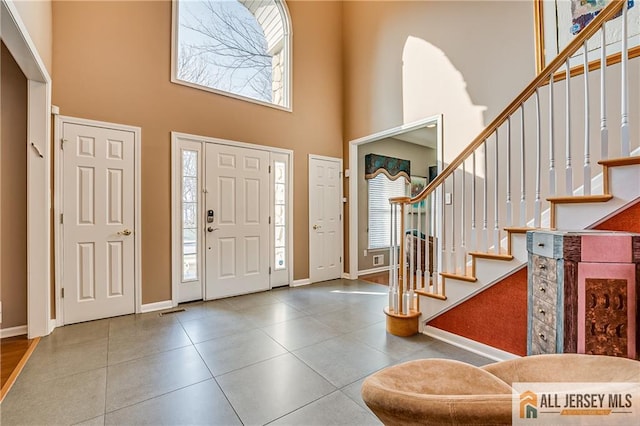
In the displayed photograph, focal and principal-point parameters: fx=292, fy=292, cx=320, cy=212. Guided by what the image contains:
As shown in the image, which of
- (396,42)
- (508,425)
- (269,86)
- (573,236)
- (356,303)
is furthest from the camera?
(269,86)

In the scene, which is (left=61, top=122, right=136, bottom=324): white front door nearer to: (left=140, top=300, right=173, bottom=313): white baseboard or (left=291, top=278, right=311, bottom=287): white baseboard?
(left=140, top=300, right=173, bottom=313): white baseboard

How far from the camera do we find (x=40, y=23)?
2418mm

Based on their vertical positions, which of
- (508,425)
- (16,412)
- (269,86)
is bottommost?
(16,412)

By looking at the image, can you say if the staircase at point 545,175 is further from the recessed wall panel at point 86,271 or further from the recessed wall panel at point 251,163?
the recessed wall panel at point 86,271

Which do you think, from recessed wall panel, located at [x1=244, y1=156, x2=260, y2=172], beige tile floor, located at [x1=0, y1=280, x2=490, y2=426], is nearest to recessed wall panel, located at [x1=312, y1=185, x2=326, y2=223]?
recessed wall panel, located at [x1=244, y1=156, x2=260, y2=172]

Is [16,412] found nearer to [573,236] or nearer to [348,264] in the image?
[573,236]

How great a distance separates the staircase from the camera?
62.8 inches

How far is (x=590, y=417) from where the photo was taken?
1.99 ft

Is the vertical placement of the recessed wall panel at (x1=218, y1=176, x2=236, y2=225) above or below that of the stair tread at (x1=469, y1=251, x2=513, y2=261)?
above

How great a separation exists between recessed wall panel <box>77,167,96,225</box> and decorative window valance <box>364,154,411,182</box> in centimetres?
394

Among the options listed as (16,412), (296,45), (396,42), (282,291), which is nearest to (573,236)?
(16,412)

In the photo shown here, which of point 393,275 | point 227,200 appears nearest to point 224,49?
point 227,200

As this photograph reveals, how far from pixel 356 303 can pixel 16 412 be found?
2849 millimetres

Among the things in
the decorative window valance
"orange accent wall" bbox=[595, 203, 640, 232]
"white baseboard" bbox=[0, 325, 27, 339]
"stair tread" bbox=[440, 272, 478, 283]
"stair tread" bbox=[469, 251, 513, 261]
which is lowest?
"white baseboard" bbox=[0, 325, 27, 339]
